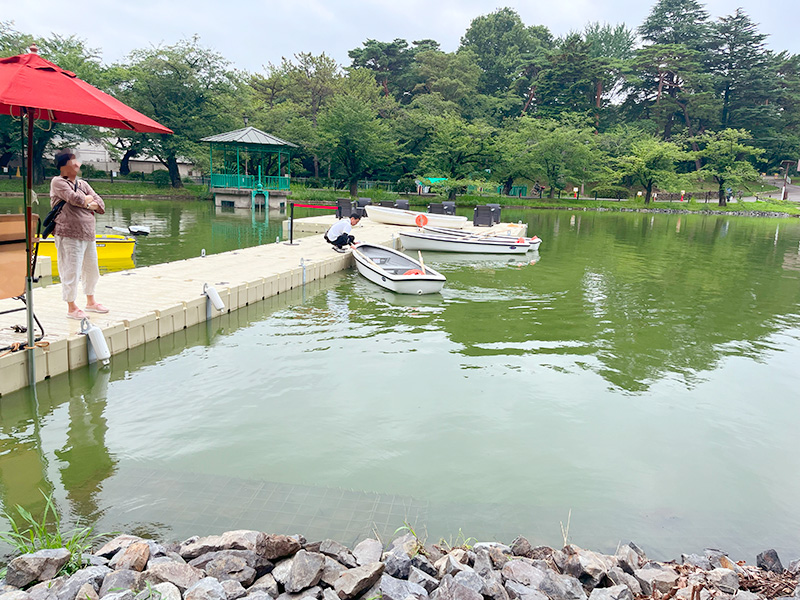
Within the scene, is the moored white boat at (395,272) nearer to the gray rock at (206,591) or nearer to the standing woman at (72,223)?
the standing woman at (72,223)

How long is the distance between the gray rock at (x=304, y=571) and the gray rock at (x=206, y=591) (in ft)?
1.12

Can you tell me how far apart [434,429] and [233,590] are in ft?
9.55

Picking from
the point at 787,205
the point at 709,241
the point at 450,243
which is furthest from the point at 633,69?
the point at 450,243

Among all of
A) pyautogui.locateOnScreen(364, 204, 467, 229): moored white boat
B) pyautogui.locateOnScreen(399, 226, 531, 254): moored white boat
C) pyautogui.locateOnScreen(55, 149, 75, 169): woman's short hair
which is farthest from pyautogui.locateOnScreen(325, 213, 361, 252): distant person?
pyautogui.locateOnScreen(364, 204, 467, 229): moored white boat

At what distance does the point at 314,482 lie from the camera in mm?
4359

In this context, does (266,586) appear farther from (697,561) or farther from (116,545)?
(697,561)

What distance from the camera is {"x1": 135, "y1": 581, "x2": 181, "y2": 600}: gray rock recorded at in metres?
2.68

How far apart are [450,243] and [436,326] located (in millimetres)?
8823

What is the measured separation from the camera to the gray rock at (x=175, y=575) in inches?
112

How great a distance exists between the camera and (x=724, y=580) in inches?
127

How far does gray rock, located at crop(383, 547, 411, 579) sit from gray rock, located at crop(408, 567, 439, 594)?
0.07m

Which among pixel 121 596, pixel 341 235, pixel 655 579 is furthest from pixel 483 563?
pixel 341 235

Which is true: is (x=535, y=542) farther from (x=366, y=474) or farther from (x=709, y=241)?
(x=709, y=241)

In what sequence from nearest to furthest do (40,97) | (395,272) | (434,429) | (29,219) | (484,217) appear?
(40,97) < (29,219) < (434,429) < (395,272) < (484,217)
